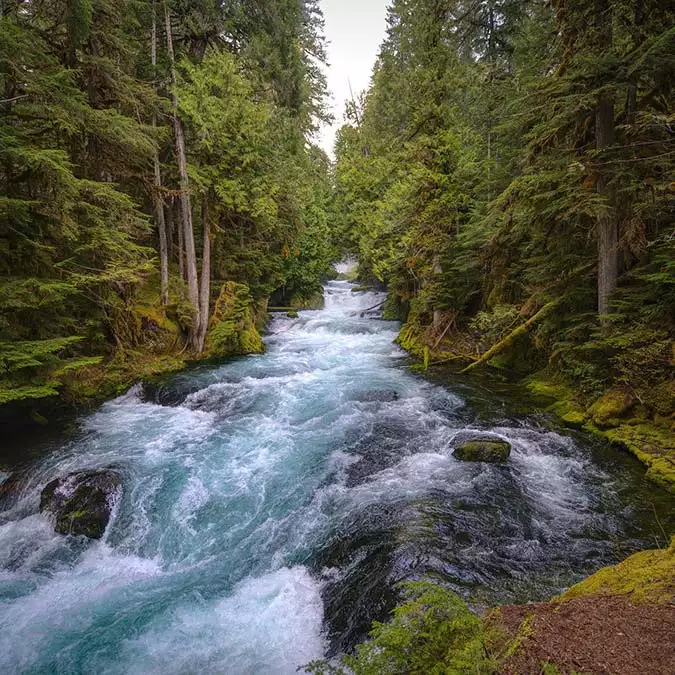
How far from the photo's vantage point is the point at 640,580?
11.5 feet

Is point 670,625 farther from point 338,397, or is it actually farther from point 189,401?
point 189,401

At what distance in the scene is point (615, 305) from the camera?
26.9 feet

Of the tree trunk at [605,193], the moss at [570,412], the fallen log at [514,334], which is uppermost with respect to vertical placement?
the tree trunk at [605,193]

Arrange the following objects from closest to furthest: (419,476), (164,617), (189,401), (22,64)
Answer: (164,617), (419,476), (22,64), (189,401)

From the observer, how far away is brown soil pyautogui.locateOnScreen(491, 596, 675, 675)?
2.48m

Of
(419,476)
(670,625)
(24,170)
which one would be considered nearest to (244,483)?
(419,476)

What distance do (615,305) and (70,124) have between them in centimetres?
1226

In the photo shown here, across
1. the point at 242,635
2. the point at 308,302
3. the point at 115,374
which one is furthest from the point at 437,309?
the point at 308,302

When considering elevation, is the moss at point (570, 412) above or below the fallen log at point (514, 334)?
below

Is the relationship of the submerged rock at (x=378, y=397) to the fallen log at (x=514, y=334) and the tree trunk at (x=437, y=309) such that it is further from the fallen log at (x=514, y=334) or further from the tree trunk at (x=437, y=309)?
the tree trunk at (x=437, y=309)

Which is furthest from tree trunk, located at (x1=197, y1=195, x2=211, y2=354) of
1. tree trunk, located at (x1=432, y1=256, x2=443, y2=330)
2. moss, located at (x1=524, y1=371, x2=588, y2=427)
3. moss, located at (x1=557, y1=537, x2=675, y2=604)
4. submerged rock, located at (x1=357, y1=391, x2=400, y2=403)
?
moss, located at (x1=557, y1=537, x2=675, y2=604)

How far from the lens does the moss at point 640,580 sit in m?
3.19

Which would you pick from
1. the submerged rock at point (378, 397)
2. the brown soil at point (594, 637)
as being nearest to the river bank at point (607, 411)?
the submerged rock at point (378, 397)

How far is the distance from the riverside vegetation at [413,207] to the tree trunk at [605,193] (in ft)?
0.14
